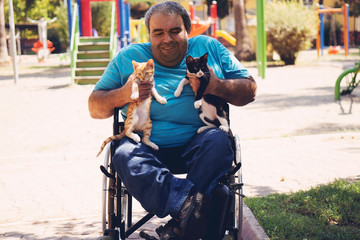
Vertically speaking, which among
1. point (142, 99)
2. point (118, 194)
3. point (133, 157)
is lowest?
point (118, 194)

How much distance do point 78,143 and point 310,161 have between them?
3226 mm

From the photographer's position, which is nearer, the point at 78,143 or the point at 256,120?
the point at 78,143

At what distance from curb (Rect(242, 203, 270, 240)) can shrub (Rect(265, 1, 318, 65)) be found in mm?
15477

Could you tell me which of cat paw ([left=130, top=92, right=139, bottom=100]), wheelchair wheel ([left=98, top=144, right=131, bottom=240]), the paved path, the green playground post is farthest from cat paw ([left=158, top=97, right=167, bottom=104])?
the green playground post

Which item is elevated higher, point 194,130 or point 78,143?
point 194,130

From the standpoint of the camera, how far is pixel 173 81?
131 inches

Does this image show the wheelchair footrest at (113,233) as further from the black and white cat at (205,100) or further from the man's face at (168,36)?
the man's face at (168,36)

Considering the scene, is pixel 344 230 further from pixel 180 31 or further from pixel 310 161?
pixel 310 161

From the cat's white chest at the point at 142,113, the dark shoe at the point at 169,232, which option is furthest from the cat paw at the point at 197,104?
the dark shoe at the point at 169,232

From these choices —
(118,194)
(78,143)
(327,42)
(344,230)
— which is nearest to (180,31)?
(118,194)

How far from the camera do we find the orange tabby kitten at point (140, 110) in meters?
3.13

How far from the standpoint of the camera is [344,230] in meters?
3.48

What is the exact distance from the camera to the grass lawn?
11.4ft

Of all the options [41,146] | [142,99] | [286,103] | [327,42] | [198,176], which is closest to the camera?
[198,176]
